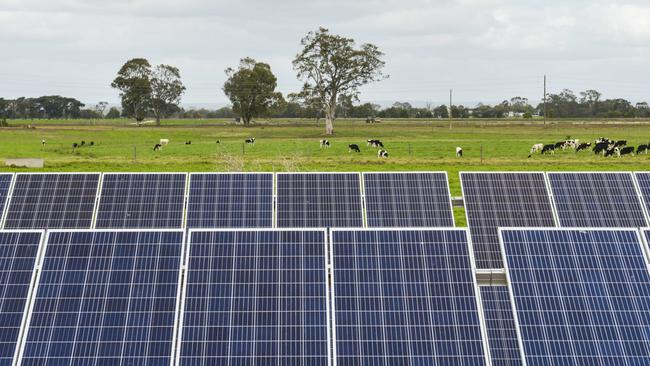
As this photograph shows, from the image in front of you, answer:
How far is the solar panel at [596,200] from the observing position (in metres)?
19.4

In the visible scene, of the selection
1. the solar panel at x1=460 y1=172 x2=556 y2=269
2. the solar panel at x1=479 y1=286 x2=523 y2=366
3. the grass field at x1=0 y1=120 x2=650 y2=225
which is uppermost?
the solar panel at x1=460 y1=172 x2=556 y2=269

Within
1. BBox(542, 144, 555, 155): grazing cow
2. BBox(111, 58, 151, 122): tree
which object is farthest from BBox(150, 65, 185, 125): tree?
BBox(542, 144, 555, 155): grazing cow

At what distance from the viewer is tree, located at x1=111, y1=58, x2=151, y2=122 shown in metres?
110

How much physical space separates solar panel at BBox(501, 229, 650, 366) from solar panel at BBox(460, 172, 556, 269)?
14.9 ft

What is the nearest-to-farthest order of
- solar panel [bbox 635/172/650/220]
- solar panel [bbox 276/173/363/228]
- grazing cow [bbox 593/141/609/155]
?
1. solar panel [bbox 276/173/363/228]
2. solar panel [bbox 635/172/650/220]
3. grazing cow [bbox 593/141/609/155]

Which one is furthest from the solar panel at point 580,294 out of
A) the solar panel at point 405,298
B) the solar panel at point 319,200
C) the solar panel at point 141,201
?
the solar panel at point 141,201

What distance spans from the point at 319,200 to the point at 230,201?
2.31 m

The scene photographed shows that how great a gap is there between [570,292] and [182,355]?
20.2ft

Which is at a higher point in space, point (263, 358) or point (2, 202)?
point (2, 202)

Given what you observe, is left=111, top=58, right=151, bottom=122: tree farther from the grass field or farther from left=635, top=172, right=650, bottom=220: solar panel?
left=635, top=172, right=650, bottom=220: solar panel

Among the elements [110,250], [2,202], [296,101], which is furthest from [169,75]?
→ [110,250]

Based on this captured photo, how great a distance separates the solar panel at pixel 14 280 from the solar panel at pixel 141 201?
6.01 m

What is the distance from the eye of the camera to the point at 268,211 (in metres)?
19.7

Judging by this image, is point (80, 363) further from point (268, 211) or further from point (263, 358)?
point (268, 211)
